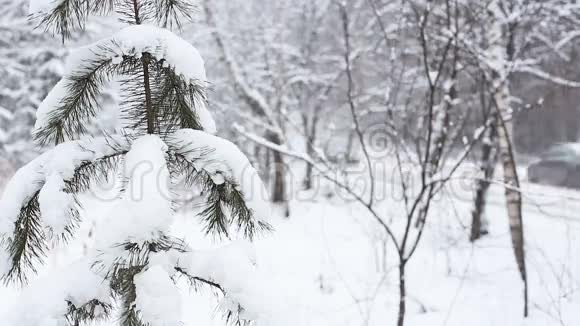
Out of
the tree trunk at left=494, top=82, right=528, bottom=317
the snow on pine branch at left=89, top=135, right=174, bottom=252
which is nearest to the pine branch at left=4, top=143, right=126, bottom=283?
the snow on pine branch at left=89, top=135, right=174, bottom=252

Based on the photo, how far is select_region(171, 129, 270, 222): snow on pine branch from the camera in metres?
1.52

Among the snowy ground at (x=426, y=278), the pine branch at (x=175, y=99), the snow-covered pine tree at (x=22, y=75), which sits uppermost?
the snow-covered pine tree at (x=22, y=75)

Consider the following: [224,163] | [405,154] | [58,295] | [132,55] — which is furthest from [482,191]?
[58,295]

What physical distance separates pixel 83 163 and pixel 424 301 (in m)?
4.35

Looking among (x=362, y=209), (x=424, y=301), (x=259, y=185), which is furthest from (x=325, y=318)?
(x=362, y=209)

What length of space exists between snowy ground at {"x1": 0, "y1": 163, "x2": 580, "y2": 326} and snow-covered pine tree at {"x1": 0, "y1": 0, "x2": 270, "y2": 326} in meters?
0.19

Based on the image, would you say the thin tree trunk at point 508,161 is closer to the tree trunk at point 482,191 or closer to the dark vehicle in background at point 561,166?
the tree trunk at point 482,191

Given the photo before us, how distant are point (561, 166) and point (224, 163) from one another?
40.9ft

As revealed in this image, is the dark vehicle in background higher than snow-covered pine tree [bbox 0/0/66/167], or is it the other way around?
snow-covered pine tree [bbox 0/0/66/167]

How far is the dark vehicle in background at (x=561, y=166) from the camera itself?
10844 mm

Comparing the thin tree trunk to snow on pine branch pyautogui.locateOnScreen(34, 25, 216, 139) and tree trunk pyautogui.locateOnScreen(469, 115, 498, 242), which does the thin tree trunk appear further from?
snow on pine branch pyautogui.locateOnScreen(34, 25, 216, 139)

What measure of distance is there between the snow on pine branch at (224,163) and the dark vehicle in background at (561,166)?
38.2 feet

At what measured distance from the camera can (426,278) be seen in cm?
566

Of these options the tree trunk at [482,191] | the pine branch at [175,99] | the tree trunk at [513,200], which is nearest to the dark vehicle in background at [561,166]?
the tree trunk at [482,191]
